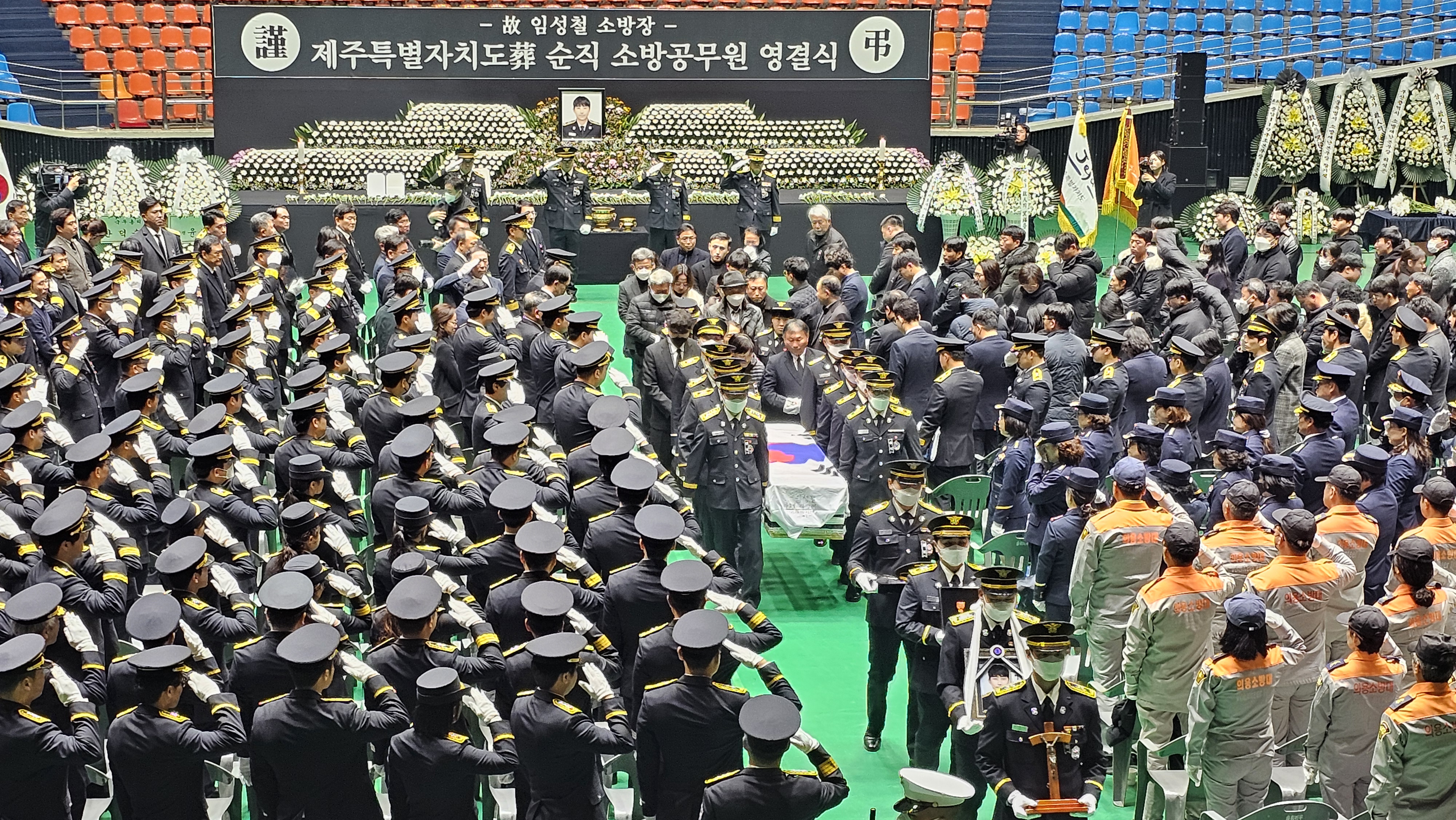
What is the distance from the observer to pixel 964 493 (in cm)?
991

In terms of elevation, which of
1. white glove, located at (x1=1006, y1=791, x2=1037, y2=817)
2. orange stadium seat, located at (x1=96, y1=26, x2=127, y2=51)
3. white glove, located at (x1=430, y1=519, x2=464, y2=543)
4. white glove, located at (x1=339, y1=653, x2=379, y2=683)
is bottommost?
white glove, located at (x1=1006, y1=791, x2=1037, y2=817)

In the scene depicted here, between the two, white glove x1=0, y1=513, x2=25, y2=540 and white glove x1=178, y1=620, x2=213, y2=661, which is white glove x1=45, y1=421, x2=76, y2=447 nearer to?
white glove x1=0, y1=513, x2=25, y2=540

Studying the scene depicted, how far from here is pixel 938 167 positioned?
1997cm

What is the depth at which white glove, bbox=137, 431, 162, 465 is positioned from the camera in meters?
8.65

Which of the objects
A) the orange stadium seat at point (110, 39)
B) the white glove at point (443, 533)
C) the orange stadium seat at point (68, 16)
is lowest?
the white glove at point (443, 533)

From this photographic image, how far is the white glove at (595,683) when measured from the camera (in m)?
6.10

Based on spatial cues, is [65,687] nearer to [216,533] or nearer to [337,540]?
[216,533]

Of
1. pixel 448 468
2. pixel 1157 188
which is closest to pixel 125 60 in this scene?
pixel 1157 188

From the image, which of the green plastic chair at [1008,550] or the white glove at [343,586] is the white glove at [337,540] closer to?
the white glove at [343,586]

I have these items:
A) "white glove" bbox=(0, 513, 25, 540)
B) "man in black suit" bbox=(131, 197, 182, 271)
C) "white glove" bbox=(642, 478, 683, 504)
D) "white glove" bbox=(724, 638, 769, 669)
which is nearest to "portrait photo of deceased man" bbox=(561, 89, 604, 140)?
"man in black suit" bbox=(131, 197, 182, 271)

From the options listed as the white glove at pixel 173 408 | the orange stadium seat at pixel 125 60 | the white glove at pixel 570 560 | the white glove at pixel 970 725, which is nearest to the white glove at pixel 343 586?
the white glove at pixel 570 560

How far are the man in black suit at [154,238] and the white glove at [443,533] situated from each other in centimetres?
706

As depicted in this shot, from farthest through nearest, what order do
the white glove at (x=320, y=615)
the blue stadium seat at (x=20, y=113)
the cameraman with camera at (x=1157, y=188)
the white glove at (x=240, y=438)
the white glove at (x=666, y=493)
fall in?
the blue stadium seat at (x=20, y=113) → the cameraman with camera at (x=1157, y=188) → the white glove at (x=240, y=438) → the white glove at (x=666, y=493) → the white glove at (x=320, y=615)

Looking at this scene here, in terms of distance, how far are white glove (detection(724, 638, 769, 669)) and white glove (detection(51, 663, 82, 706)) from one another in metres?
2.66
